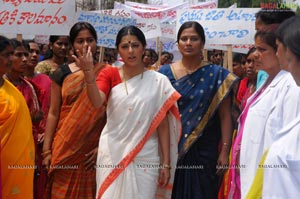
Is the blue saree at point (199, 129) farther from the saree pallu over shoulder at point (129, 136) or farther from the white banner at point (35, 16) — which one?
the white banner at point (35, 16)

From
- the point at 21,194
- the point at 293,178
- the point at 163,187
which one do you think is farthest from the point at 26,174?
the point at 293,178

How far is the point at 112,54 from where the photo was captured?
8.37 m

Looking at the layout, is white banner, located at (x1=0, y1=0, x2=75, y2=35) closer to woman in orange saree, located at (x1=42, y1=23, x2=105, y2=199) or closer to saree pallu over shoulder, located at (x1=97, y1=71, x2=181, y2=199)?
woman in orange saree, located at (x1=42, y1=23, x2=105, y2=199)

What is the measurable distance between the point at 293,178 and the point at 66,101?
2.34 meters

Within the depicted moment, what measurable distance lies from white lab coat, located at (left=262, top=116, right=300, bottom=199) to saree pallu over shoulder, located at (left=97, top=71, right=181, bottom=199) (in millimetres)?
1697

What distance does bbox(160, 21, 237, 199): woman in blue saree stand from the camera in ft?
12.4

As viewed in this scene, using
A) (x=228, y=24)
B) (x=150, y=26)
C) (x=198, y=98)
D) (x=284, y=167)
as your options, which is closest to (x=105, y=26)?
(x=228, y=24)

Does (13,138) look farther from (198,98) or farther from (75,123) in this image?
(198,98)

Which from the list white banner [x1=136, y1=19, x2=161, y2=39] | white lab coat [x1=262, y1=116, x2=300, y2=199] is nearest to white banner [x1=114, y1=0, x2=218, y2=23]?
white banner [x1=136, y1=19, x2=161, y2=39]

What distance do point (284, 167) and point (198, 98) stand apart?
2.07m

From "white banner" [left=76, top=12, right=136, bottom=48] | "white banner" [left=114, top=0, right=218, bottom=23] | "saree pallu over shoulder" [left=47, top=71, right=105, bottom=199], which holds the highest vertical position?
"white banner" [left=114, top=0, right=218, bottom=23]

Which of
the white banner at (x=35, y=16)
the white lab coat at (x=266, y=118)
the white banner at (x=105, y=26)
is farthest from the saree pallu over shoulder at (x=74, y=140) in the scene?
the white banner at (x=105, y=26)

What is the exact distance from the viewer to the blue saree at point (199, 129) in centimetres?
379

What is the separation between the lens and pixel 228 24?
20.6 ft
